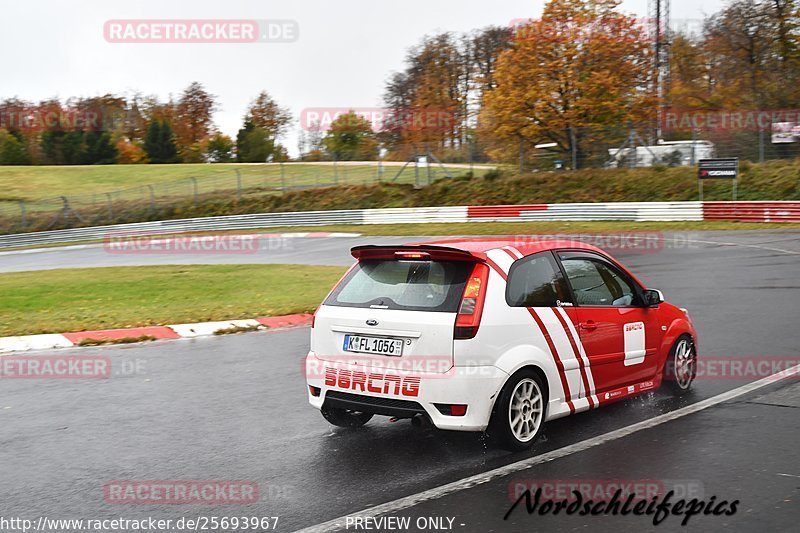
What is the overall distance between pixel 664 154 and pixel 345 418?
37608 mm

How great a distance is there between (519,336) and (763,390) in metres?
2.99

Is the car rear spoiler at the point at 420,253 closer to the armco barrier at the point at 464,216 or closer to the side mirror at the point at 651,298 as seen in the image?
the side mirror at the point at 651,298

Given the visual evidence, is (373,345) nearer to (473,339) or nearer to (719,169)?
(473,339)

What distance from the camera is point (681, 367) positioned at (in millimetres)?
7777

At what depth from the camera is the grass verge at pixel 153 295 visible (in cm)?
1333

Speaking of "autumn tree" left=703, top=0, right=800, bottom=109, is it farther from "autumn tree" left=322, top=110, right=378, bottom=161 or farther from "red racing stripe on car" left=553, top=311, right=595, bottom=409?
"red racing stripe on car" left=553, top=311, right=595, bottom=409

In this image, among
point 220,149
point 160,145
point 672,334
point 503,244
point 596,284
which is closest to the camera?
point 503,244

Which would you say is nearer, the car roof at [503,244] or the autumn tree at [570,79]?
the car roof at [503,244]

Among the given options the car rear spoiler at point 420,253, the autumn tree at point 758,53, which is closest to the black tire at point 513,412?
the car rear spoiler at point 420,253

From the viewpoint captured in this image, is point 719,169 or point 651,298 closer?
point 651,298

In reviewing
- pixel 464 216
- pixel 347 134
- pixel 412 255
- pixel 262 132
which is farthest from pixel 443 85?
pixel 412 255

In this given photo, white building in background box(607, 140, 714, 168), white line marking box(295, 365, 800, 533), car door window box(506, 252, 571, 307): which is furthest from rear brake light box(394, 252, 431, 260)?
white building in background box(607, 140, 714, 168)

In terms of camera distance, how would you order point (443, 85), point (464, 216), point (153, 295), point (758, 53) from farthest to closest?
point (443, 85)
point (758, 53)
point (464, 216)
point (153, 295)

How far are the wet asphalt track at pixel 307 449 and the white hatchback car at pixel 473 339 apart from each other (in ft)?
1.11
